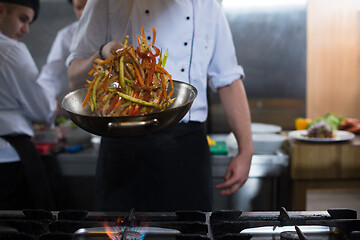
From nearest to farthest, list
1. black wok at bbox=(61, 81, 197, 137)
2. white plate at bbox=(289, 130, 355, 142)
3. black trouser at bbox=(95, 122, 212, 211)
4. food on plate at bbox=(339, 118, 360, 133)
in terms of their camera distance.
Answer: black wok at bbox=(61, 81, 197, 137), black trouser at bbox=(95, 122, 212, 211), white plate at bbox=(289, 130, 355, 142), food on plate at bbox=(339, 118, 360, 133)

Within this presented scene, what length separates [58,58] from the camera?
5.58ft

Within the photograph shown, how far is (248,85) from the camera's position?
2.40 m

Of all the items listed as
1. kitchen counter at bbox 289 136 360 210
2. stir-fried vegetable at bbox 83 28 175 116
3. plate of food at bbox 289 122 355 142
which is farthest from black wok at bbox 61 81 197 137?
plate of food at bbox 289 122 355 142

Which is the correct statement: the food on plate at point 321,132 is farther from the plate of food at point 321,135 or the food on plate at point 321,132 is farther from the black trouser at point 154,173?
the black trouser at point 154,173

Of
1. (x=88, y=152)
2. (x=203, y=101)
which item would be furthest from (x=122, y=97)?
(x=88, y=152)

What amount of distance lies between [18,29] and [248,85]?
4.36ft

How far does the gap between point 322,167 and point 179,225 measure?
43.5 inches

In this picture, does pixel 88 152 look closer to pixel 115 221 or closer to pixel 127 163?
pixel 127 163

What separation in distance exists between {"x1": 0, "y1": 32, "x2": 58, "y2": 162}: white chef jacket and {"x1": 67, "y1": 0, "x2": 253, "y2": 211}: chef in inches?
17.4

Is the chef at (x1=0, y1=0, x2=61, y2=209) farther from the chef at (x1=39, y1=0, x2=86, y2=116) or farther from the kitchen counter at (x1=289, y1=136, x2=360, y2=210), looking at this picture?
the kitchen counter at (x1=289, y1=136, x2=360, y2=210)

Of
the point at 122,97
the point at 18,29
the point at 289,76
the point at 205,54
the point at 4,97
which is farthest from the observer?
the point at 289,76

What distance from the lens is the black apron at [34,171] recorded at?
58.3 inches

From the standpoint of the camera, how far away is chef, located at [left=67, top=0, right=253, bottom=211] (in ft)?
3.62

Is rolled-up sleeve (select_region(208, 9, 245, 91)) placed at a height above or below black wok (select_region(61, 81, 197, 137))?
above
